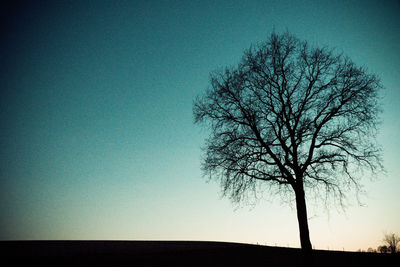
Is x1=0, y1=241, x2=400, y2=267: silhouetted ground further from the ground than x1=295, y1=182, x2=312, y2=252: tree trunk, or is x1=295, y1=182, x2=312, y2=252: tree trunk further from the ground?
x1=295, y1=182, x2=312, y2=252: tree trunk

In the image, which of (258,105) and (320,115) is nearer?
(320,115)

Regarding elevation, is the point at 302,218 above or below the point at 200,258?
above

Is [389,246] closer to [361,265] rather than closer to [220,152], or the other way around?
[361,265]

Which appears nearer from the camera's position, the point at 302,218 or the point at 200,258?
the point at 302,218

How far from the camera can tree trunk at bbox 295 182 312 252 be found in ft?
33.6

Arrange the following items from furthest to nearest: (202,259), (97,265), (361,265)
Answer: (202,259) < (361,265) < (97,265)

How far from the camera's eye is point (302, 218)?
1052 cm

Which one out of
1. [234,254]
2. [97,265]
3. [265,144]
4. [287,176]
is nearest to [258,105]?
[265,144]

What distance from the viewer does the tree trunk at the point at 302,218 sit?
1025 cm

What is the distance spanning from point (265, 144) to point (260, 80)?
3553 millimetres

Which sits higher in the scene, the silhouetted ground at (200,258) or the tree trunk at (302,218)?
the tree trunk at (302,218)

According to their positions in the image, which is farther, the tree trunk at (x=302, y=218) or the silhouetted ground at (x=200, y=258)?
the tree trunk at (x=302, y=218)

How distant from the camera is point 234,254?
12094 millimetres

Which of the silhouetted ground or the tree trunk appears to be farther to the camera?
the tree trunk
